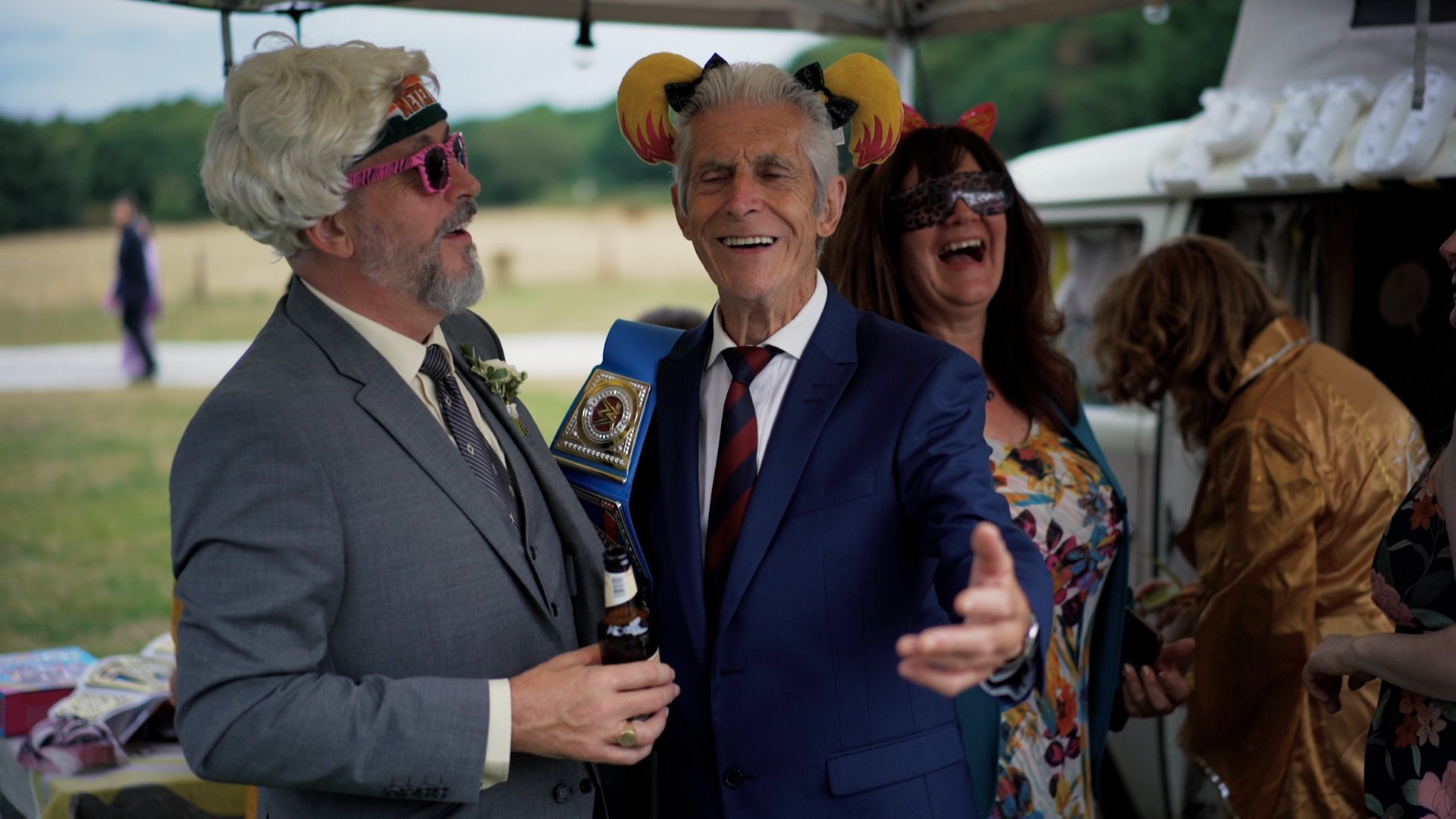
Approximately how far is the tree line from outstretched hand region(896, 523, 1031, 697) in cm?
1879

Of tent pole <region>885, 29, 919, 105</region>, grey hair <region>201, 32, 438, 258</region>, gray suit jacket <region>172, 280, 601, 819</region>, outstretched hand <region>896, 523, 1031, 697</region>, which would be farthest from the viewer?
tent pole <region>885, 29, 919, 105</region>

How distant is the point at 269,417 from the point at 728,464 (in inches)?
34.4

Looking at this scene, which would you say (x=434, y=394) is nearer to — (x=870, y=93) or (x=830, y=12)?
(x=870, y=93)

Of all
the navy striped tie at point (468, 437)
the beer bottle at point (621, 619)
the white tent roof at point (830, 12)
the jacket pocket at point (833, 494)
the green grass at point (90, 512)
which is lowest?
the green grass at point (90, 512)

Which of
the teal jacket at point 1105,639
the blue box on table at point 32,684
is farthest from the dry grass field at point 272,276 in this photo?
the teal jacket at point 1105,639

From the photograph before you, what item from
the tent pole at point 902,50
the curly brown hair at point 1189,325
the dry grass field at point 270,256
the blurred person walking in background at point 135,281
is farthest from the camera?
the dry grass field at point 270,256

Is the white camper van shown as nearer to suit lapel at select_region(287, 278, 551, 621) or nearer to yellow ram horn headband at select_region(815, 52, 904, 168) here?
yellow ram horn headband at select_region(815, 52, 904, 168)

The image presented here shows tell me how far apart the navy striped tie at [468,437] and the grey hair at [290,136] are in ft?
1.12

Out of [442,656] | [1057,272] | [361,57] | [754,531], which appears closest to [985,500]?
[754,531]

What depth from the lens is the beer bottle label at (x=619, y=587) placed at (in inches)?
80.0

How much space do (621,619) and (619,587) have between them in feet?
0.33

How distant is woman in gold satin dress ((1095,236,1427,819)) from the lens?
3.75m

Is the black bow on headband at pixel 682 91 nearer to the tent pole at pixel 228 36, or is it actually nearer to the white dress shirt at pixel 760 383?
the white dress shirt at pixel 760 383

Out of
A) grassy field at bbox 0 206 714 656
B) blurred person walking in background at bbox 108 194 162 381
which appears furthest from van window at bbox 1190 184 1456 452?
blurred person walking in background at bbox 108 194 162 381
